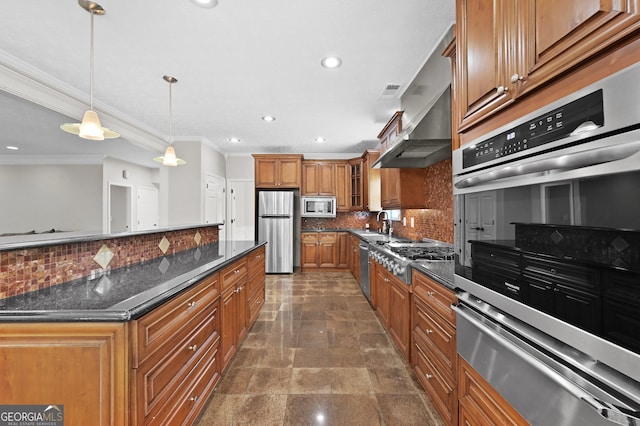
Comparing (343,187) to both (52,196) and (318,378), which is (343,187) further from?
(52,196)

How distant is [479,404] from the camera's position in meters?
1.18

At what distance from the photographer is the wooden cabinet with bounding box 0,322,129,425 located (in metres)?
1.04

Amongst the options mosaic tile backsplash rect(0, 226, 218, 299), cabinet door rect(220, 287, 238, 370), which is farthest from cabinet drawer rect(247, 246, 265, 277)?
A: mosaic tile backsplash rect(0, 226, 218, 299)

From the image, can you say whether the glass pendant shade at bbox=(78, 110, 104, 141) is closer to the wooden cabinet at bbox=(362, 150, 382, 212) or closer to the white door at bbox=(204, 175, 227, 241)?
the white door at bbox=(204, 175, 227, 241)

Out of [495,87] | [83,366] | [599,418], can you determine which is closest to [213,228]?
[83,366]

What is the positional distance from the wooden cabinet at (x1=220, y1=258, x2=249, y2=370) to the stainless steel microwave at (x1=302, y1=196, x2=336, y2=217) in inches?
139

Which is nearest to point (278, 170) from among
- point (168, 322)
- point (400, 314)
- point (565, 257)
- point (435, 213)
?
point (435, 213)

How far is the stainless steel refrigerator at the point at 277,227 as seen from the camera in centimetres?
587

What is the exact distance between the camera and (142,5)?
2000 mm

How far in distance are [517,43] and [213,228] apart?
3.47 meters

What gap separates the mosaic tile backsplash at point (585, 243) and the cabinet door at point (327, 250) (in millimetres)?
5228

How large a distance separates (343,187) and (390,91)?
3.15 m

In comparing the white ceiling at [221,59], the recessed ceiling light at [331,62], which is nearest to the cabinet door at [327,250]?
the white ceiling at [221,59]

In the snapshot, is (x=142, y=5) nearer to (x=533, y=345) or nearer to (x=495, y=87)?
(x=495, y=87)
